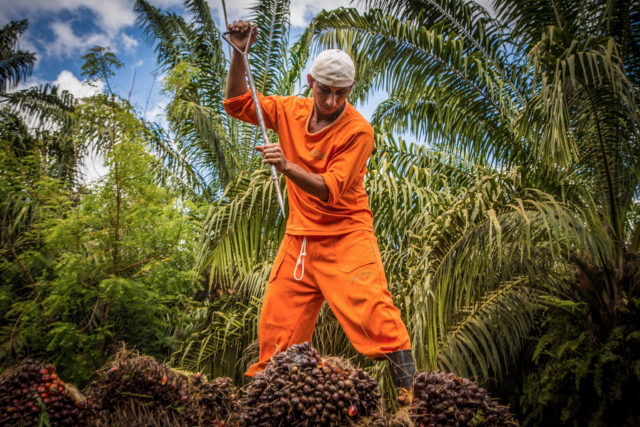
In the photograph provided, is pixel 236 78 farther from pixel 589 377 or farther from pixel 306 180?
pixel 589 377

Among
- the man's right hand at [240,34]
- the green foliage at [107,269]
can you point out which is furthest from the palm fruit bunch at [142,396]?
the green foliage at [107,269]

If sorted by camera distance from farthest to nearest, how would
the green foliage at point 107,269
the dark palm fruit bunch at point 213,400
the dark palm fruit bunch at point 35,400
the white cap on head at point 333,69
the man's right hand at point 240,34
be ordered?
the green foliage at point 107,269, the man's right hand at point 240,34, the white cap on head at point 333,69, the dark palm fruit bunch at point 213,400, the dark palm fruit bunch at point 35,400

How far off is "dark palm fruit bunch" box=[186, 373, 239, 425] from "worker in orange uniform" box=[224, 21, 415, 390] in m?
0.18

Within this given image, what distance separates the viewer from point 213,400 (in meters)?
2.22

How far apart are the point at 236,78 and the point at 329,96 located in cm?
58

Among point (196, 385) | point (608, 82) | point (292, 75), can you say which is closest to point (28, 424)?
point (196, 385)

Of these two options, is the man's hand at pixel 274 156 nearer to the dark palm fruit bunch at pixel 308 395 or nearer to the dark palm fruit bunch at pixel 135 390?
the dark palm fruit bunch at pixel 308 395

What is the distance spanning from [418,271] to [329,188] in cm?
165

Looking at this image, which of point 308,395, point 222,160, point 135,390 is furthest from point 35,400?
point 222,160

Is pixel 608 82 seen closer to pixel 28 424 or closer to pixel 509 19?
pixel 509 19

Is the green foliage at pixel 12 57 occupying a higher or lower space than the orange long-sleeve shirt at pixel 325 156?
higher

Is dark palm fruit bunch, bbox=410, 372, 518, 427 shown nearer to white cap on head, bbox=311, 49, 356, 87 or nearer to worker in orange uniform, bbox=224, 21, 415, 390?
worker in orange uniform, bbox=224, 21, 415, 390

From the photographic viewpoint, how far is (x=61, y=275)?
3939 millimetres

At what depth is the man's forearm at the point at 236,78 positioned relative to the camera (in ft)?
8.54
